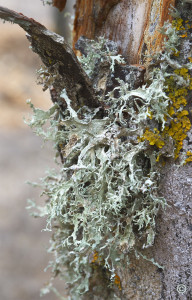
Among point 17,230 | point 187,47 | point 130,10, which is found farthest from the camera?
point 17,230

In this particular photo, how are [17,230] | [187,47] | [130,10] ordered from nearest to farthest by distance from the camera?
[187,47] < [130,10] < [17,230]

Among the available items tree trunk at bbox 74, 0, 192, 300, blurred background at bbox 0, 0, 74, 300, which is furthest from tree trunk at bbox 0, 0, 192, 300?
blurred background at bbox 0, 0, 74, 300

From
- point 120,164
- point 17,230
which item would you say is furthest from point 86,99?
point 17,230

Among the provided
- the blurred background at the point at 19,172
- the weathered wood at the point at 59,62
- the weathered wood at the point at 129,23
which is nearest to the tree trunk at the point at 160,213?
the weathered wood at the point at 129,23

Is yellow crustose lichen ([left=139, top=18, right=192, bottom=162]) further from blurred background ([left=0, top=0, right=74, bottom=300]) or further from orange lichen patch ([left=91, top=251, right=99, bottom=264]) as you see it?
blurred background ([left=0, top=0, right=74, bottom=300])

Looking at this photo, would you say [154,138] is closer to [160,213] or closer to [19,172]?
[160,213]

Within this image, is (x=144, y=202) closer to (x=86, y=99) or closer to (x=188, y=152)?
(x=188, y=152)

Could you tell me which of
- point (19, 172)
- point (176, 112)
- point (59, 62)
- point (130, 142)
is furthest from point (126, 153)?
point (19, 172)
